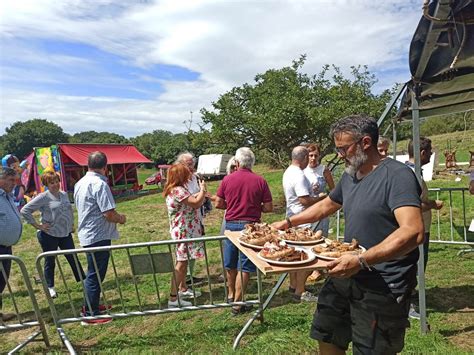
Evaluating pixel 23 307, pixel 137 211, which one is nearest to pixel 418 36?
pixel 23 307

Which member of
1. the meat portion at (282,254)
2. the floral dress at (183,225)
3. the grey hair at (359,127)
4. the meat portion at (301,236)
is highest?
the grey hair at (359,127)

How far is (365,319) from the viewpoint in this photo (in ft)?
7.25

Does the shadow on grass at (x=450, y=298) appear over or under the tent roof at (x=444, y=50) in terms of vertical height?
under

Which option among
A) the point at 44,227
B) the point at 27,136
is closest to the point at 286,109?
the point at 44,227

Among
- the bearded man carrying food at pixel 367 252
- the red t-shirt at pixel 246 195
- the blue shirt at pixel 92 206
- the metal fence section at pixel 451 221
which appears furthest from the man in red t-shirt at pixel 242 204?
the metal fence section at pixel 451 221

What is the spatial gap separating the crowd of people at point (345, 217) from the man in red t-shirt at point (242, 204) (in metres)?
0.01

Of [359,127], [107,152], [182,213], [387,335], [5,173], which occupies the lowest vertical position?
[387,335]

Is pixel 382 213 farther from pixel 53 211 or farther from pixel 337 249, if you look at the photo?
pixel 53 211

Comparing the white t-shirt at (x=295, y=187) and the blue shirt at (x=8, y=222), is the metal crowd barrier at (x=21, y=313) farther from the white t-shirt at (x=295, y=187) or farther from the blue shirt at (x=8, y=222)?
the white t-shirt at (x=295, y=187)

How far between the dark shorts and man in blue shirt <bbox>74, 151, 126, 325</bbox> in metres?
2.91

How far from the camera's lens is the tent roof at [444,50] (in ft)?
7.05

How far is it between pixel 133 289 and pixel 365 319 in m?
4.45

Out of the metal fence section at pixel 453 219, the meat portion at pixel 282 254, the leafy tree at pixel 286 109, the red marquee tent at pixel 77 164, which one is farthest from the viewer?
the red marquee tent at pixel 77 164

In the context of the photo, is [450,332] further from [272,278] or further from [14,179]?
[14,179]
